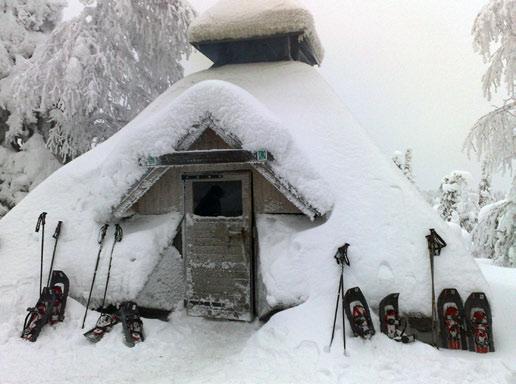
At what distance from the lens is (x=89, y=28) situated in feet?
40.0

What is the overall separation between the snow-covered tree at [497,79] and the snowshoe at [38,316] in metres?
7.63

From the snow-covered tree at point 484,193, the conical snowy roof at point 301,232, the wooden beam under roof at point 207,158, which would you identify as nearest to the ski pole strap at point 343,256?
the conical snowy roof at point 301,232

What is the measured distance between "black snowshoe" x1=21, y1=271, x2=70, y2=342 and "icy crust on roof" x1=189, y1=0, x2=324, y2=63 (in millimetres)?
6639

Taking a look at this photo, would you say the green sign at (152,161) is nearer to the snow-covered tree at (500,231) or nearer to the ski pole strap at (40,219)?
the ski pole strap at (40,219)

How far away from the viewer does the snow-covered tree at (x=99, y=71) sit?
11.6 meters

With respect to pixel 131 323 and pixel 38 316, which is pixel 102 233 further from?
pixel 131 323

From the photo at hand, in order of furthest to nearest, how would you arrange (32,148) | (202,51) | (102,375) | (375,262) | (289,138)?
(32,148) → (202,51) → (289,138) → (375,262) → (102,375)

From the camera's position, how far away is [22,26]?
13609mm

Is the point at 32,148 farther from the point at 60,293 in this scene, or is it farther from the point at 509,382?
the point at 509,382

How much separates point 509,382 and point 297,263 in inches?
112

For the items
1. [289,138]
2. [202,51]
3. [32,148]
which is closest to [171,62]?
[202,51]

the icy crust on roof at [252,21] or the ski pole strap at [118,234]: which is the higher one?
the icy crust on roof at [252,21]

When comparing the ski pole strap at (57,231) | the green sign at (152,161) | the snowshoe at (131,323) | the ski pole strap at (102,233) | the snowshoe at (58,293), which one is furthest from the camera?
the ski pole strap at (57,231)

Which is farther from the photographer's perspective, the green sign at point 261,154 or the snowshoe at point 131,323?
the green sign at point 261,154
